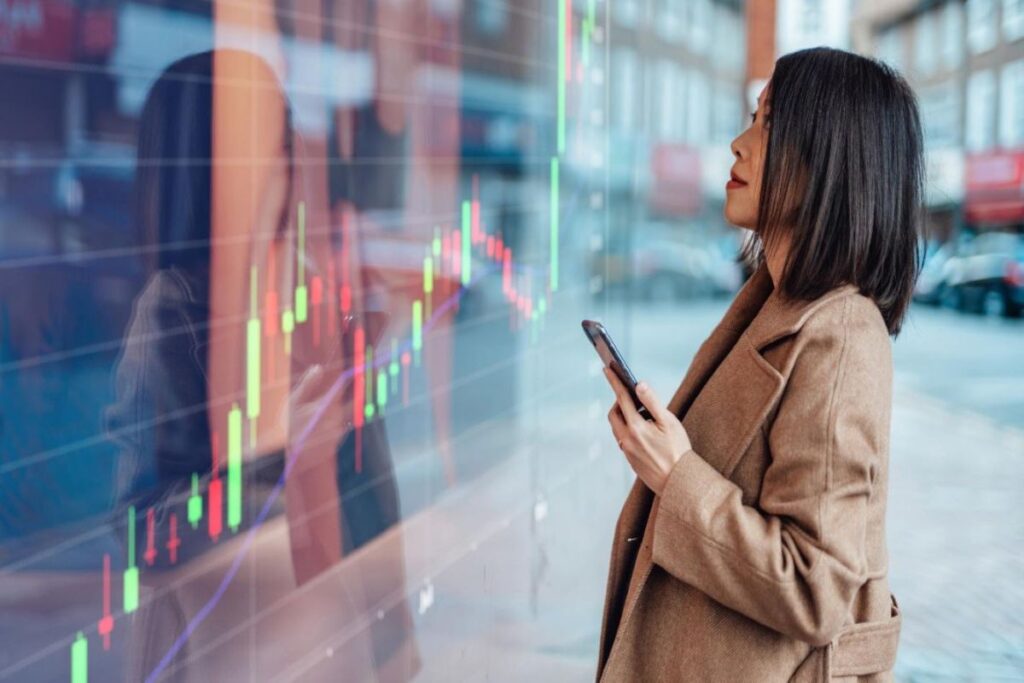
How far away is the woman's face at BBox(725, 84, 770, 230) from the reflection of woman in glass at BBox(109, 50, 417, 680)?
1.64 ft

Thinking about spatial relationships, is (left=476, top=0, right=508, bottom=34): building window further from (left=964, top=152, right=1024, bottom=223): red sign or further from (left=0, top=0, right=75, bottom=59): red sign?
(left=964, top=152, right=1024, bottom=223): red sign

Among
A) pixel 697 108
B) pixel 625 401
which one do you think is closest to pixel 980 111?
pixel 697 108

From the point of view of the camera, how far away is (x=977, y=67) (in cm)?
416

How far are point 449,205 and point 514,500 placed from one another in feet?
2.27

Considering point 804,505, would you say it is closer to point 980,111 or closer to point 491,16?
point 491,16

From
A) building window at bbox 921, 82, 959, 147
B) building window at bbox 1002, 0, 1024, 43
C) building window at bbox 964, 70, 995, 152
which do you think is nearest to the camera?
building window at bbox 1002, 0, 1024, 43

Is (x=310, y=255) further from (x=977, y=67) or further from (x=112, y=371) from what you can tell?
(x=977, y=67)

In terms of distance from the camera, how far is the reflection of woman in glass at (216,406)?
128 centimetres

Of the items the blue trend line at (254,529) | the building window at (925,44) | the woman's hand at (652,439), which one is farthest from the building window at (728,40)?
the woman's hand at (652,439)

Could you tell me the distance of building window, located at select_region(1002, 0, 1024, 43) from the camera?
3.95 meters

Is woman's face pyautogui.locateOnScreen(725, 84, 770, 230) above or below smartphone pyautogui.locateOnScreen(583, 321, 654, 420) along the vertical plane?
above

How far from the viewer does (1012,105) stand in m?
A: 4.10

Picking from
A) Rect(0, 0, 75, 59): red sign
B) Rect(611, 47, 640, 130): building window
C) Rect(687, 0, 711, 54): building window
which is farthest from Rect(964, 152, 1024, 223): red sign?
Rect(0, 0, 75, 59): red sign

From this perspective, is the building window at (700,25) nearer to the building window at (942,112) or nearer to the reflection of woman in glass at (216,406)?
the building window at (942,112)
